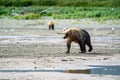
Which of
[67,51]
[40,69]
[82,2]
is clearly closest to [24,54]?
[67,51]

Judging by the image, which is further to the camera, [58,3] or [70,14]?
[58,3]

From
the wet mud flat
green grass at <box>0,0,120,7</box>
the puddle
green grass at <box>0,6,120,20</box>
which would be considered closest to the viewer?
the wet mud flat

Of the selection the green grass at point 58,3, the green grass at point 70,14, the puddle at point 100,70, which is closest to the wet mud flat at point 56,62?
the puddle at point 100,70

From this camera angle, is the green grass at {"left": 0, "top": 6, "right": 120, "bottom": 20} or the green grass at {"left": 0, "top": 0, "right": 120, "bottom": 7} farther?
the green grass at {"left": 0, "top": 0, "right": 120, "bottom": 7}

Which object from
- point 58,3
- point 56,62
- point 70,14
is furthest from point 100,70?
point 58,3

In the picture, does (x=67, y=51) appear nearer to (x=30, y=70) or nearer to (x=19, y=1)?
(x=30, y=70)

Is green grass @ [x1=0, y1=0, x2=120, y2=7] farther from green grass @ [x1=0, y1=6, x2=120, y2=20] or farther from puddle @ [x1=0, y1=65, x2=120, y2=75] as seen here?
puddle @ [x1=0, y1=65, x2=120, y2=75]

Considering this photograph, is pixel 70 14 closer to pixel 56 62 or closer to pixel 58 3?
pixel 58 3

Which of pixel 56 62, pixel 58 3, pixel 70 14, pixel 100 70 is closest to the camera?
pixel 100 70

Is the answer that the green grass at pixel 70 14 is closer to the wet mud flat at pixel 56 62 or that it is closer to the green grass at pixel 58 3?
the green grass at pixel 58 3

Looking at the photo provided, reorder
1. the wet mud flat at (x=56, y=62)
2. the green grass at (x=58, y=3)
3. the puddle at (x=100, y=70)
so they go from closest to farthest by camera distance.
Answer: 1. the wet mud flat at (x=56, y=62)
2. the puddle at (x=100, y=70)
3. the green grass at (x=58, y=3)

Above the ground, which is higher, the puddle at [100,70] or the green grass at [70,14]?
the puddle at [100,70]

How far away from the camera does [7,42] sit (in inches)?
960

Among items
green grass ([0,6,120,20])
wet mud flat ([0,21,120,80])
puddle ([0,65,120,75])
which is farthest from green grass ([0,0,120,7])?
puddle ([0,65,120,75])
